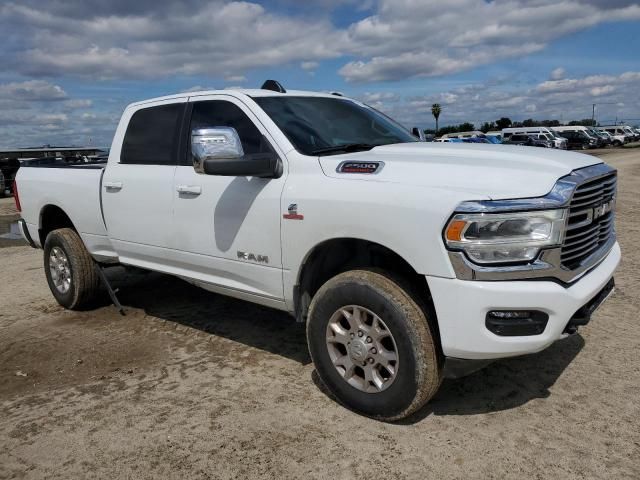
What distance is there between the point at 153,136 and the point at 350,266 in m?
2.24

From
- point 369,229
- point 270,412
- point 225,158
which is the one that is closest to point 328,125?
point 225,158

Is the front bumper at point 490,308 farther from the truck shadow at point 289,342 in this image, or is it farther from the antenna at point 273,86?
the antenna at point 273,86

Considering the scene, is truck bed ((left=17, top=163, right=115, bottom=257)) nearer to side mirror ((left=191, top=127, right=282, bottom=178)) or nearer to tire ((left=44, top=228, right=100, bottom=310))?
tire ((left=44, top=228, right=100, bottom=310))

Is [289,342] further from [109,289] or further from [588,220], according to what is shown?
[588,220]

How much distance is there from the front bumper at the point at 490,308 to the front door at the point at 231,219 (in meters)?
1.24

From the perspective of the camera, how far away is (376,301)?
3.16 meters

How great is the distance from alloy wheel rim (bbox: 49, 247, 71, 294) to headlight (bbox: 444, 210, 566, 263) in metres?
4.42

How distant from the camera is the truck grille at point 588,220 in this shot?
3.03 meters

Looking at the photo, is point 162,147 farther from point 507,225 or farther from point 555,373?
point 555,373

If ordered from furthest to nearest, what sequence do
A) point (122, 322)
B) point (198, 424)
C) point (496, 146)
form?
point (122, 322) < point (496, 146) < point (198, 424)

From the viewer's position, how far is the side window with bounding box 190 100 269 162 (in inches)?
157

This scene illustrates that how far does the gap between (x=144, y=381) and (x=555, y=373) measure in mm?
2872

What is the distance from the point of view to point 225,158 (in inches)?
142

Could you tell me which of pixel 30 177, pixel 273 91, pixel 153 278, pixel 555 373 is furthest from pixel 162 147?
pixel 555 373
